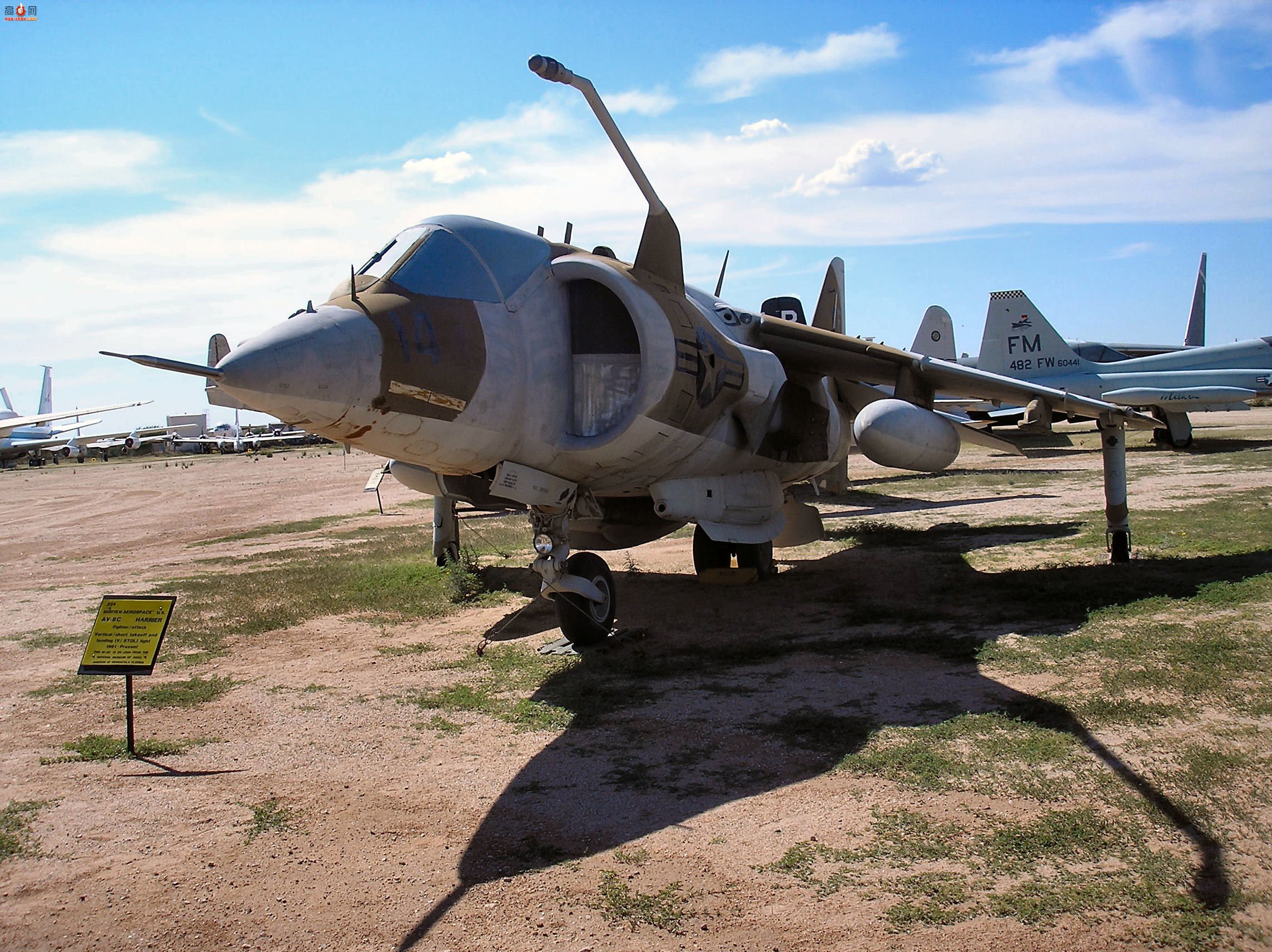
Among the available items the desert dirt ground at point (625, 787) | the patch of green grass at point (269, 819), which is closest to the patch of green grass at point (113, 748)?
the desert dirt ground at point (625, 787)

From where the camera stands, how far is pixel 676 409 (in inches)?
293

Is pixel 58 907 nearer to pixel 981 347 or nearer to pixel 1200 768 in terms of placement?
pixel 1200 768

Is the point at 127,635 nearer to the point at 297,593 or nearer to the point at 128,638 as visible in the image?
the point at 128,638

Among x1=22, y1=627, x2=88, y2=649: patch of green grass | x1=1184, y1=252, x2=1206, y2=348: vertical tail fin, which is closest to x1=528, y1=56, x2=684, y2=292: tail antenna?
x1=22, y1=627, x2=88, y2=649: patch of green grass

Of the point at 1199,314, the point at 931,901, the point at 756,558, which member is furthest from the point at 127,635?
the point at 1199,314

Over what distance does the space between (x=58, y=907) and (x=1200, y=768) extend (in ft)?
17.4

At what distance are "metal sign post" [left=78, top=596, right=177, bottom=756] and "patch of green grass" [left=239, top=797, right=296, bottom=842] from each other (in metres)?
1.31

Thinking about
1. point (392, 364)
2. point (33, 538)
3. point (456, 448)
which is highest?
point (392, 364)

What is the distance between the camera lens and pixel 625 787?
198 inches

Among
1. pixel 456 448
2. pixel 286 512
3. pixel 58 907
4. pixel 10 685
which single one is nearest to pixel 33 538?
pixel 286 512

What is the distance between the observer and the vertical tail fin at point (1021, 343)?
29.1m

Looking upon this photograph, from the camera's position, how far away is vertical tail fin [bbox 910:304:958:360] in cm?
3256

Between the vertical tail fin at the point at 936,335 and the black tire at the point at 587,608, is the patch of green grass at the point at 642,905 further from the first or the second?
the vertical tail fin at the point at 936,335

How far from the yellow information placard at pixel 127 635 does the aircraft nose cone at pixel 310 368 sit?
5.02 feet
